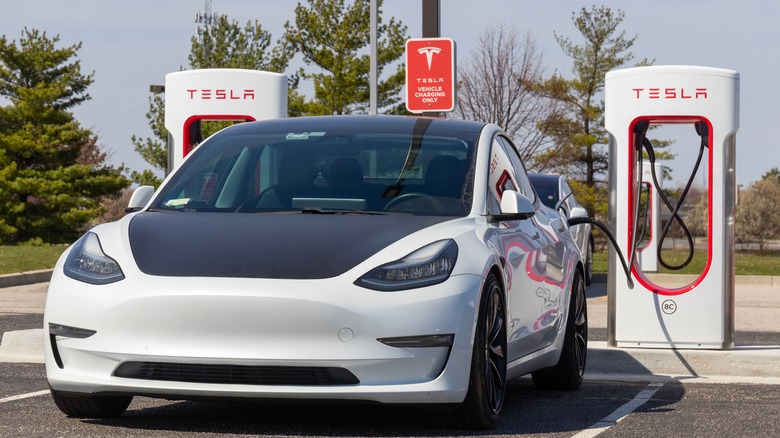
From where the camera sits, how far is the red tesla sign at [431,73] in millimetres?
15922

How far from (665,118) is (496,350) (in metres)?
3.83

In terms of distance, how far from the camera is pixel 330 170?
6.87 m

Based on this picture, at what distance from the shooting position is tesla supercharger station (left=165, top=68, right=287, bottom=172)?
12047 mm

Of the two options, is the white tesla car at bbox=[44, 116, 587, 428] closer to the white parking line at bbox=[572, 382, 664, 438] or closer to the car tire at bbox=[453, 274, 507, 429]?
the car tire at bbox=[453, 274, 507, 429]

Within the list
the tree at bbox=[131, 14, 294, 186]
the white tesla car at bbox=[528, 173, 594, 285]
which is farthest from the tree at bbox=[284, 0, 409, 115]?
the white tesla car at bbox=[528, 173, 594, 285]

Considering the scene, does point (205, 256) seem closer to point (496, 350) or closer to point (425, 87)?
point (496, 350)

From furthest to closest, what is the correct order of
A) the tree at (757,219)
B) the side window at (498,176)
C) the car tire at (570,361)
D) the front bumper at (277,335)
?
1. the tree at (757,219)
2. the car tire at (570,361)
3. the side window at (498,176)
4. the front bumper at (277,335)

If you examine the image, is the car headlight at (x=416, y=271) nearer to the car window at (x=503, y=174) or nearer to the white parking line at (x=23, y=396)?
the car window at (x=503, y=174)

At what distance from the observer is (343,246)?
582cm

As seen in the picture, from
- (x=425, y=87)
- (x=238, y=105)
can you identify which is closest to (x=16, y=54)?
(x=425, y=87)

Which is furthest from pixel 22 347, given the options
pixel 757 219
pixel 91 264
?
pixel 757 219

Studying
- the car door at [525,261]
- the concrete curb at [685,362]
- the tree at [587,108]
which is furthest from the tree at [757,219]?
the car door at [525,261]

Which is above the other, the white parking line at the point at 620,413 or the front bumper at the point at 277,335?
the front bumper at the point at 277,335

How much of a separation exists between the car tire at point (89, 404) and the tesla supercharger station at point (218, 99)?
231 inches
